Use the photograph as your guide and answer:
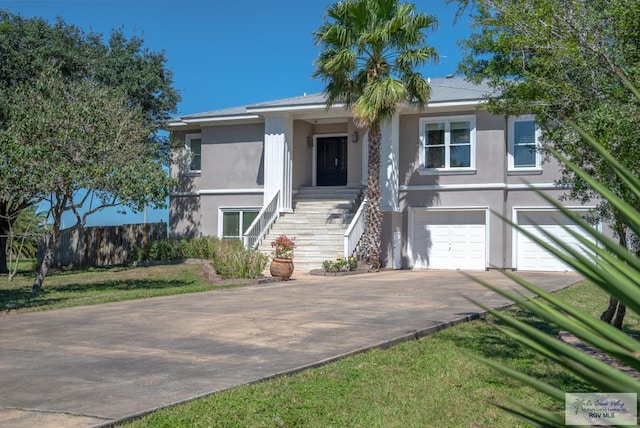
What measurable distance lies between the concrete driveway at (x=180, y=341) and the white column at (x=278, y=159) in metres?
10.4

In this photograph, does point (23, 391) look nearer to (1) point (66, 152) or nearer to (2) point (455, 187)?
(1) point (66, 152)

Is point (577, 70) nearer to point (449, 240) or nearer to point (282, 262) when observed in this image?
point (282, 262)

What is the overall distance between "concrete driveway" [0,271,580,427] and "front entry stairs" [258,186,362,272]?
7.44 m

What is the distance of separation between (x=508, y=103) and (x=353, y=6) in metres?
12.8

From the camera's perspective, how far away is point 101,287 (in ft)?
60.5

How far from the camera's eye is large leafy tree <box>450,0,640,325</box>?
7473mm

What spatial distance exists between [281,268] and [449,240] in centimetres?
812

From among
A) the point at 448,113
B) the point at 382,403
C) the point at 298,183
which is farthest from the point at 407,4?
the point at 382,403

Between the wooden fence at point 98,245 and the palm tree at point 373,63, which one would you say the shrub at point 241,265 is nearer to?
the palm tree at point 373,63

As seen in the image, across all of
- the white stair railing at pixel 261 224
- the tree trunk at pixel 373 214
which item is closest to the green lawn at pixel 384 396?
the tree trunk at pixel 373 214

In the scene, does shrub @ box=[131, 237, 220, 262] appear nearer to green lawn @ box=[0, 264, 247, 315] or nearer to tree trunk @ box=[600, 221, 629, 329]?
green lawn @ box=[0, 264, 247, 315]

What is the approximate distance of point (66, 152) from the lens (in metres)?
16.5

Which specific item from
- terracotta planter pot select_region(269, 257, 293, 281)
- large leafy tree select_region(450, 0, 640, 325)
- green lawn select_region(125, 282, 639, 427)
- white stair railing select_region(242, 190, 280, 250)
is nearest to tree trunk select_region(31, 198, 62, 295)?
terracotta planter pot select_region(269, 257, 293, 281)

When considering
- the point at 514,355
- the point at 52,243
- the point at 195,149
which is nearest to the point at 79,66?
the point at 195,149
